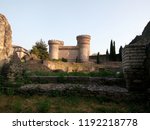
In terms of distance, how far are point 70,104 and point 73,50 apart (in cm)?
4750

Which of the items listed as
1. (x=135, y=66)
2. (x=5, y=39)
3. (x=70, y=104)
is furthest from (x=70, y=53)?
(x=70, y=104)

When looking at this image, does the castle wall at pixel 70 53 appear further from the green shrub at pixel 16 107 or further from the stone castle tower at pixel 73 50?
the green shrub at pixel 16 107

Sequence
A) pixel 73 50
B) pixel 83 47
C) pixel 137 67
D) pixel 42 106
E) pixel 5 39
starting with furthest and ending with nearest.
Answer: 1. pixel 73 50
2. pixel 83 47
3. pixel 5 39
4. pixel 137 67
5. pixel 42 106

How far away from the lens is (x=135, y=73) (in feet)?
26.5

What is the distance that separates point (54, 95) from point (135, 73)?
274cm

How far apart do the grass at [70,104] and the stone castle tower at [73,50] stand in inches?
1733

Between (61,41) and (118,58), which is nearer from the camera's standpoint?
(118,58)

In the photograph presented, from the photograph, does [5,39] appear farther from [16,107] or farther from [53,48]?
[53,48]

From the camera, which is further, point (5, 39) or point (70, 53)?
point (70, 53)

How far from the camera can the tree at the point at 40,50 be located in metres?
45.2

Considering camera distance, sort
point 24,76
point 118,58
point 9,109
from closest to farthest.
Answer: point 9,109, point 24,76, point 118,58

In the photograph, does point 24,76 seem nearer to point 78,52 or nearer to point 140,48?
point 140,48

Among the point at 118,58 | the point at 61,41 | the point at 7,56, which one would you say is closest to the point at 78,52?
the point at 61,41

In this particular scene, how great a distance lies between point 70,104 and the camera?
711 cm
